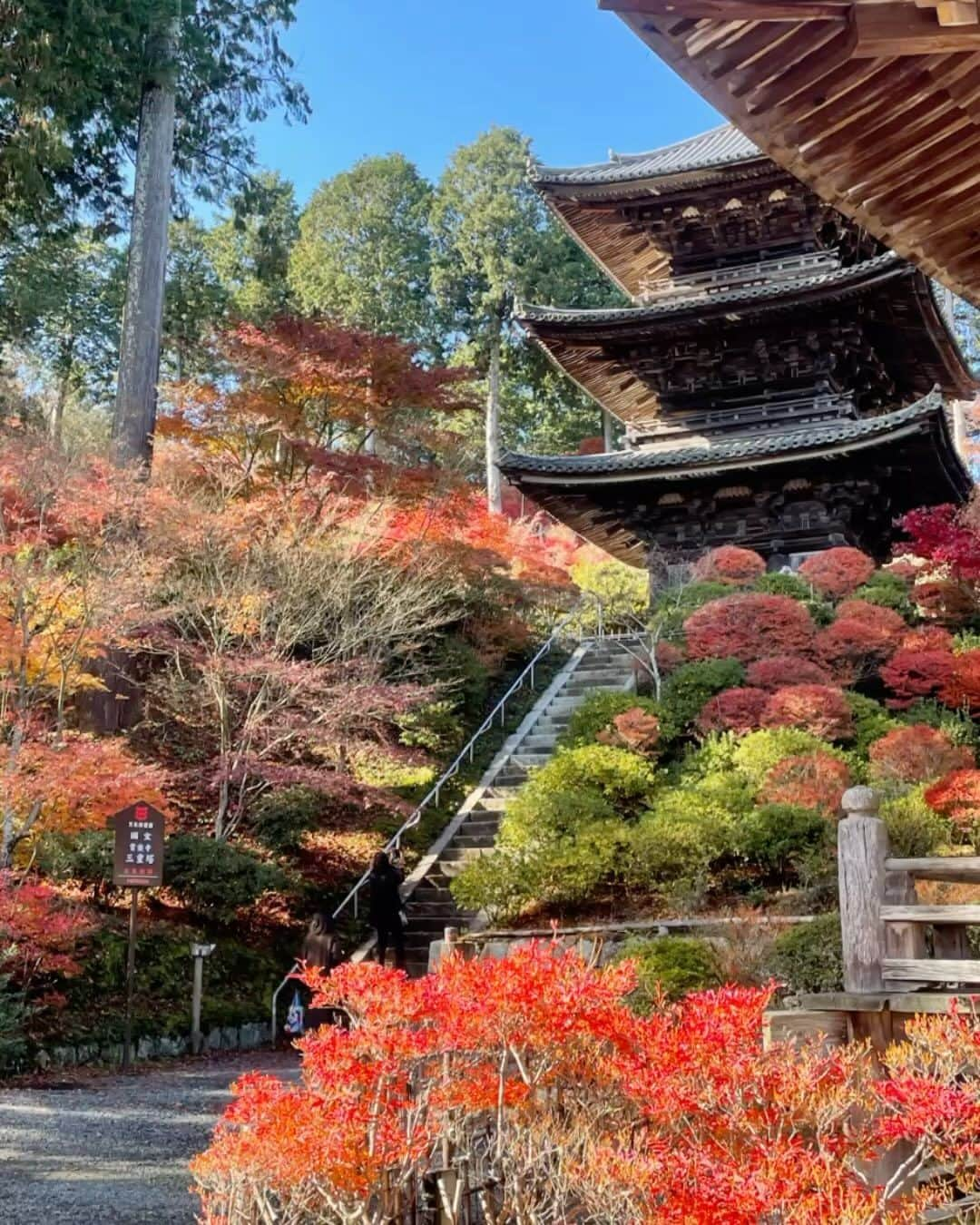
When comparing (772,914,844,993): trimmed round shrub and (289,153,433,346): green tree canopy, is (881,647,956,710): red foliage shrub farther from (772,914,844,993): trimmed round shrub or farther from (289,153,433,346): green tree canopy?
(289,153,433,346): green tree canopy

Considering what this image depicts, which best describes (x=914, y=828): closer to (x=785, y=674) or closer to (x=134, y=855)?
(x=785, y=674)

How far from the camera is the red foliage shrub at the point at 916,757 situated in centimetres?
1160

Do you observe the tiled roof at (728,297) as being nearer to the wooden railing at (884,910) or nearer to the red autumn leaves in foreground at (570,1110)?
the wooden railing at (884,910)


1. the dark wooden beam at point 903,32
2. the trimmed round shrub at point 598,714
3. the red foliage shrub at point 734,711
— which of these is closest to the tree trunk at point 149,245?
the trimmed round shrub at point 598,714

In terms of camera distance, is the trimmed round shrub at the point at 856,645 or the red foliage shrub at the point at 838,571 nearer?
the trimmed round shrub at the point at 856,645

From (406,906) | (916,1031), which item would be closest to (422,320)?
(406,906)

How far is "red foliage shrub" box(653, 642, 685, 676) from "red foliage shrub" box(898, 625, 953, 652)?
278 cm

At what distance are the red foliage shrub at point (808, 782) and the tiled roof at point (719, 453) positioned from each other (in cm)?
582

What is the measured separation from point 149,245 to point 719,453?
8.99m

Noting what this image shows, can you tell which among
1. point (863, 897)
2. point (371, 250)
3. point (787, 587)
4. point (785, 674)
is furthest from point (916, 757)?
point (371, 250)

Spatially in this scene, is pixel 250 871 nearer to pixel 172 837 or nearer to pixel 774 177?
pixel 172 837

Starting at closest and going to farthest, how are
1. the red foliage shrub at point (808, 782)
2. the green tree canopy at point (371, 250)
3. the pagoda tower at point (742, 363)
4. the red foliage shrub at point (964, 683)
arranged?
the red foliage shrub at point (808, 782)
the red foliage shrub at point (964, 683)
the pagoda tower at point (742, 363)
the green tree canopy at point (371, 250)

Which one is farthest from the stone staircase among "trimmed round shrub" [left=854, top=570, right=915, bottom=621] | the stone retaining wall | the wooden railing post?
the wooden railing post

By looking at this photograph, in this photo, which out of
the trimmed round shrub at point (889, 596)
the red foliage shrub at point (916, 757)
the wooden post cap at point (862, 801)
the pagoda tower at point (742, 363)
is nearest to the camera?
the wooden post cap at point (862, 801)
